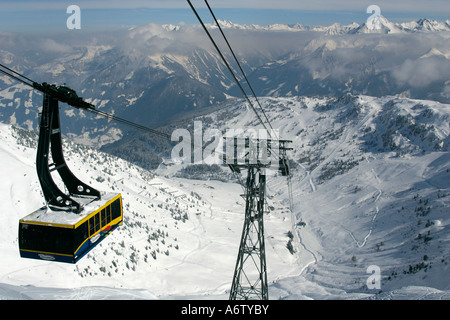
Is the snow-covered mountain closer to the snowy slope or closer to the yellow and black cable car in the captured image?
the snowy slope

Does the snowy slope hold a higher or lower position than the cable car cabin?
lower

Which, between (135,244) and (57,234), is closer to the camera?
(57,234)

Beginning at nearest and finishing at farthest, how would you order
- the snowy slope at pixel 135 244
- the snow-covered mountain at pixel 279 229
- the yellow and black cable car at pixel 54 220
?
1. the yellow and black cable car at pixel 54 220
2. the snowy slope at pixel 135 244
3. the snow-covered mountain at pixel 279 229

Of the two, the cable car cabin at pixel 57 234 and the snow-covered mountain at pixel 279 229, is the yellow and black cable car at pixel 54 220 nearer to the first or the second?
the cable car cabin at pixel 57 234

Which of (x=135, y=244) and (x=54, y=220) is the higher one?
(x=54, y=220)

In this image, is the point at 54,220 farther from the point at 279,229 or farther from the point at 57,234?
the point at 279,229

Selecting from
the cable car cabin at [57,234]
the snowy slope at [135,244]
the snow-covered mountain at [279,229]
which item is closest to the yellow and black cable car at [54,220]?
the cable car cabin at [57,234]

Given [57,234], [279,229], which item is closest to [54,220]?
[57,234]

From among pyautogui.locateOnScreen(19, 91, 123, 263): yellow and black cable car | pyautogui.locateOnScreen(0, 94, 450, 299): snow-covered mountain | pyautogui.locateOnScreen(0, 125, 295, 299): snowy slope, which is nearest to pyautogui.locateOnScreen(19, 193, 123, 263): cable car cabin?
pyautogui.locateOnScreen(19, 91, 123, 263): yellow and black cable car

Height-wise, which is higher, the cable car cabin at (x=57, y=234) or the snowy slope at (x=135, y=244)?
the cable car cabin at (x=57, y=234)

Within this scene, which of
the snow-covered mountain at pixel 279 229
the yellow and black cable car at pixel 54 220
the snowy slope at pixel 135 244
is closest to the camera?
the yellow and black cable car at pixel 54 220
